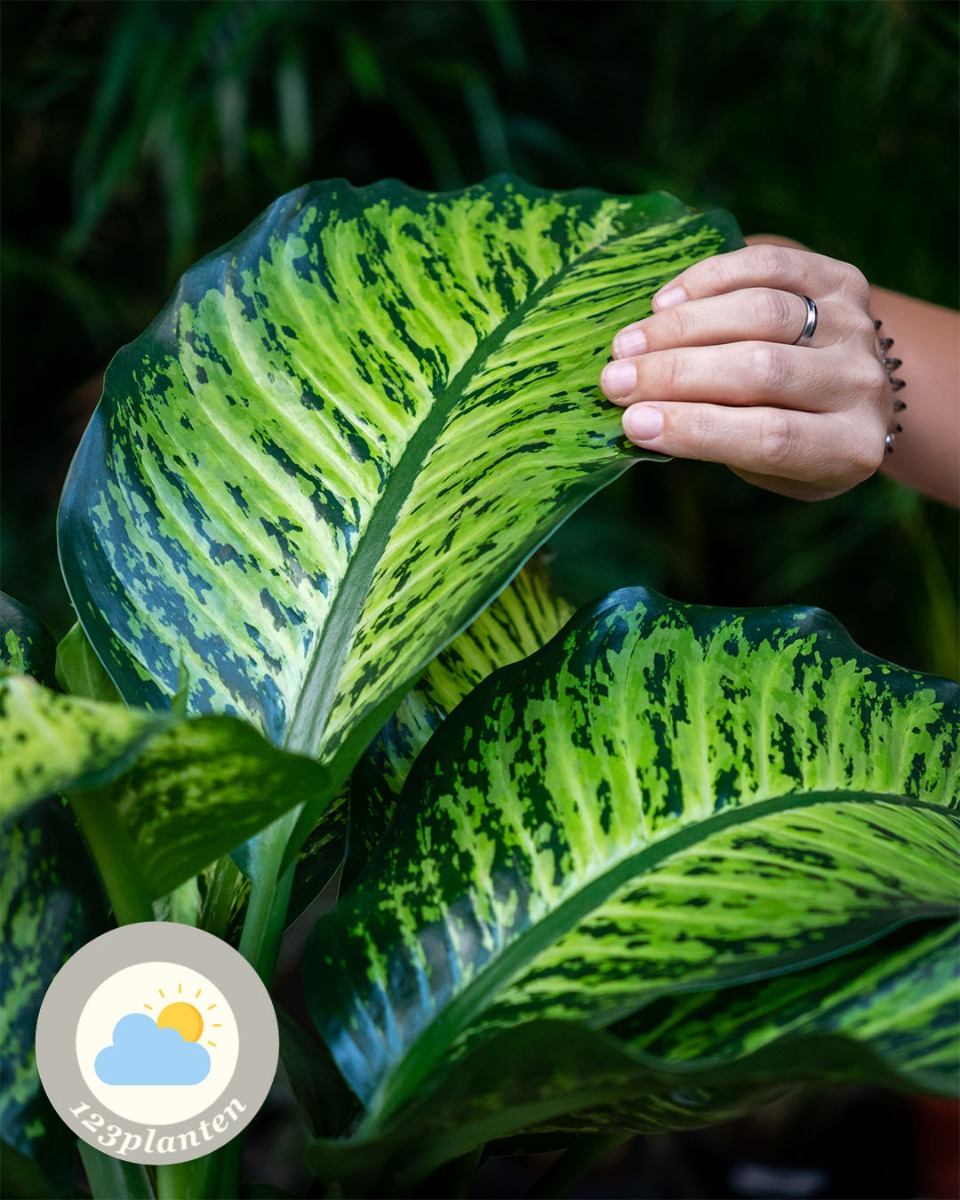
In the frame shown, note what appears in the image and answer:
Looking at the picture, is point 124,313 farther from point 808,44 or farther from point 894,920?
point 894,920

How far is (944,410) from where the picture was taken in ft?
2.18

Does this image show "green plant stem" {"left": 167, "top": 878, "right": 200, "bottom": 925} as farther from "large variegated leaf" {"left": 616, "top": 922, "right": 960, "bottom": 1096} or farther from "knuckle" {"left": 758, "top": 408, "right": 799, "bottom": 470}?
"knuckle" {"left": 758, "top": 408, "right": 799, "bottom": 470}

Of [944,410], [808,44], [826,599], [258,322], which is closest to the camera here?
[258,322]

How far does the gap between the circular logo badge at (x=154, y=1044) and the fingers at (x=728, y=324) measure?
265 mm

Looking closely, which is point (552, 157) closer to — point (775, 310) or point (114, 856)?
point (775, 310)

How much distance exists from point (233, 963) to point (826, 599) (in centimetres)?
149

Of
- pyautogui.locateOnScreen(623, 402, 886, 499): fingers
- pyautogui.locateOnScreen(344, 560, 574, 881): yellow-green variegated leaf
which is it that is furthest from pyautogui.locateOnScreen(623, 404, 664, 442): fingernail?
pyautogui.locateOnScreen(344, 560, 574, 881): yellow-green variegated leaf

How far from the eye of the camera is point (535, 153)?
68.5 inches

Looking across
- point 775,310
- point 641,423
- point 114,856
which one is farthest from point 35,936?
point 775,310

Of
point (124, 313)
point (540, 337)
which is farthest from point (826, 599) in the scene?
point (540, 337)

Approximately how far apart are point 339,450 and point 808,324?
0.22m

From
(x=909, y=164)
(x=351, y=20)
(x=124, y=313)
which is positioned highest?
(x=351, y=20)

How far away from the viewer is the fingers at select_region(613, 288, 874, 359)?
0.42m

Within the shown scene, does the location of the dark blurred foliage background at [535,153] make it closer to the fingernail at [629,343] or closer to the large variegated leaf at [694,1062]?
the fingernail at [629,343]
